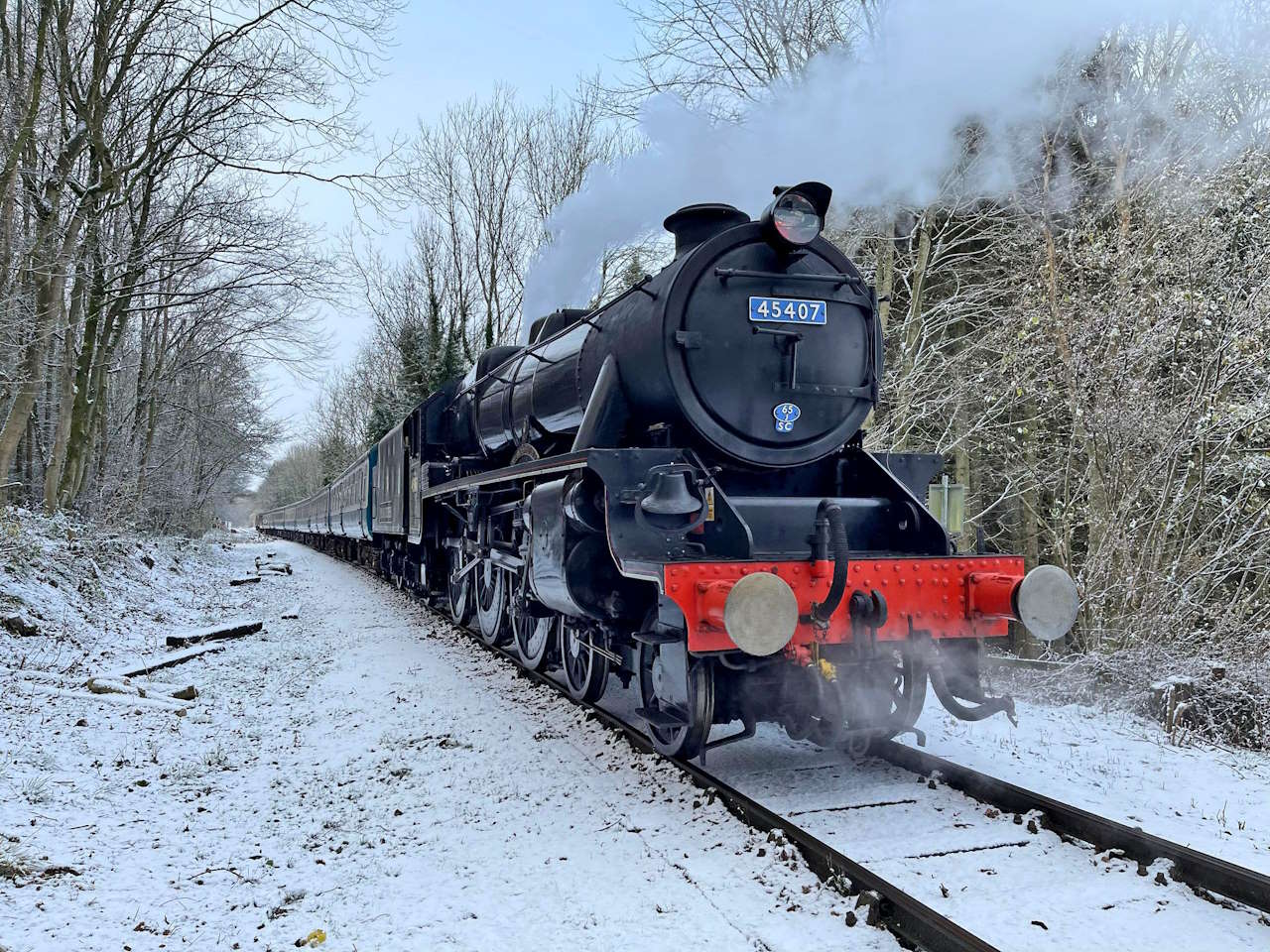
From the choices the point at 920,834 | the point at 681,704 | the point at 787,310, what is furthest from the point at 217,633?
the point at 920,834

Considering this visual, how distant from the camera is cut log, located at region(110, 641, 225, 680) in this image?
23.5 feet

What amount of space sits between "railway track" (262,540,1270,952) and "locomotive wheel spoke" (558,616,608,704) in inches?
31.6

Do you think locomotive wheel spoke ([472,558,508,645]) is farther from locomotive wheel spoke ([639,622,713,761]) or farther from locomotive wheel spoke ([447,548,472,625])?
locomotive wheel spoke ([639,622,713,761])

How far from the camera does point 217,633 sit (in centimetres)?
940

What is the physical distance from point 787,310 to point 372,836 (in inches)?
133

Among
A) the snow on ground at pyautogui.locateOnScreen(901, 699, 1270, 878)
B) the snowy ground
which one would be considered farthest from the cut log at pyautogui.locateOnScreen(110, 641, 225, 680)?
the snow on ground at pyautogui.locateOnScreen(901, 699, 1270, 878)

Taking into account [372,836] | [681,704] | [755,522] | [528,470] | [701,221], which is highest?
[701,221]

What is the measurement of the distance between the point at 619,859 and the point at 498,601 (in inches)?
192

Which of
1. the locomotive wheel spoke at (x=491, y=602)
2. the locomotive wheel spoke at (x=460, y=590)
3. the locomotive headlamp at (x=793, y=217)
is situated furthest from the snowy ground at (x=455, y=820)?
the locomotive headlamp at (x=793, y=217)

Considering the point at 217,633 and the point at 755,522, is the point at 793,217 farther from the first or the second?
the point at 217,633

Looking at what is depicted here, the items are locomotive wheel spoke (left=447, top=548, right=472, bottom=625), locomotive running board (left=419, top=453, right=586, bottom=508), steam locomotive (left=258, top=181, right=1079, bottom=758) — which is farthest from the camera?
locomotive wheel spoke (left=447, top=548, right=472, bottom=625)

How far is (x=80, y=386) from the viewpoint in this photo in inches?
536

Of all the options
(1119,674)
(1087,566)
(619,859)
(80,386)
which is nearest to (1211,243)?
(1087,566)

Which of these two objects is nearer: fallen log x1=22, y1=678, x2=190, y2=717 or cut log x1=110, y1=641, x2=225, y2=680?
fallen log x1=22, y1=678, x2=190, y2=717
